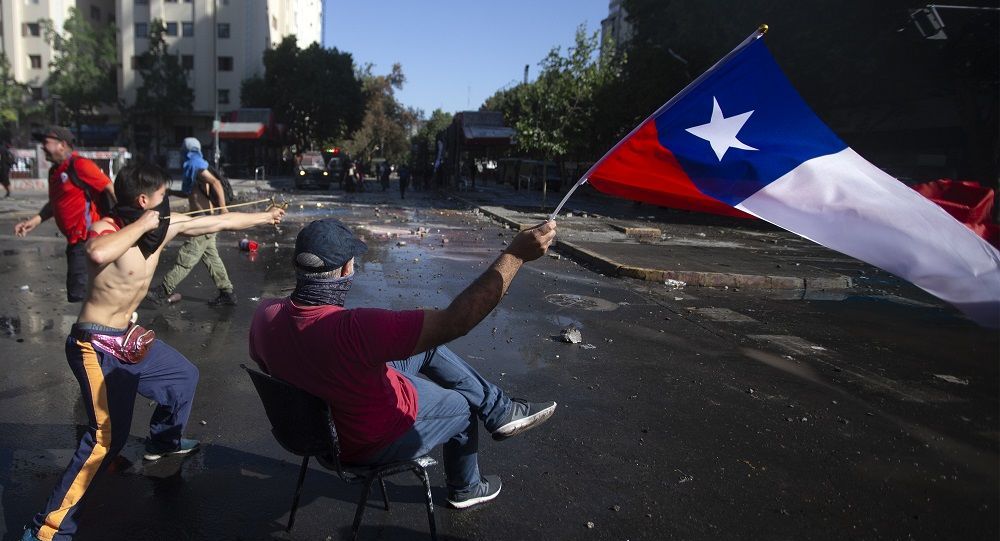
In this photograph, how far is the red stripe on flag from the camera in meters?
2.93

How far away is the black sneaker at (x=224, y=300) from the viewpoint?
760cm

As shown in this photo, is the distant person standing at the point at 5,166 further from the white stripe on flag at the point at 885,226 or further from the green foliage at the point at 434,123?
the green foliage at the point at 434,123

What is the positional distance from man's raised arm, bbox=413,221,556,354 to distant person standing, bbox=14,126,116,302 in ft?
13.0

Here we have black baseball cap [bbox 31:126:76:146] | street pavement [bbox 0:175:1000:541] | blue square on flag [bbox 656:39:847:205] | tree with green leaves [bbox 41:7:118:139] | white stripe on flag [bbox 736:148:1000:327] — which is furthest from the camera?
tree with green leaves [bbox 41:7:118:139]

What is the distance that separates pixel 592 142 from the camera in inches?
1041

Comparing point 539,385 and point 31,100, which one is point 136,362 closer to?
point 539,385

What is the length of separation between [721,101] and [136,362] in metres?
2.89

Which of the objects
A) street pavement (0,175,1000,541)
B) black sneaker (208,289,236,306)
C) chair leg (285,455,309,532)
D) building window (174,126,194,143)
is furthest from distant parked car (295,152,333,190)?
chair leg (285,455,309,532)

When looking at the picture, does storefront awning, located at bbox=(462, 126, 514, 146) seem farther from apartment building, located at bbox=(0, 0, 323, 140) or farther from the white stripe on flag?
the white stripe on flag

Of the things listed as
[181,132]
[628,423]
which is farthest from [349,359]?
[181,132]

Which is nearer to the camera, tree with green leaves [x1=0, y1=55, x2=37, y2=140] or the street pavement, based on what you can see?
the street pavement

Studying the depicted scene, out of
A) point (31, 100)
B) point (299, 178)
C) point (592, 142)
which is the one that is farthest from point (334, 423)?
point (31, 100)

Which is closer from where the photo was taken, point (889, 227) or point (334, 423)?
point (889, 227)

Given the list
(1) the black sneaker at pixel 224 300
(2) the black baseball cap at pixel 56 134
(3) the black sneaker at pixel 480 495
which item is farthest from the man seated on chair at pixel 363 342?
(1) the black sneaker at pixel 224 300
